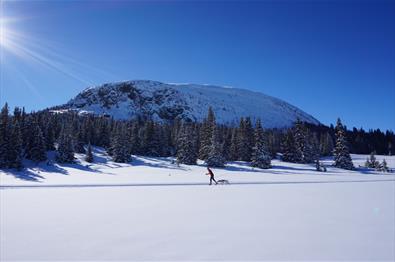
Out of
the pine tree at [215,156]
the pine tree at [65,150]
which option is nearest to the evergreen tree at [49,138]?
the pine tree at [65,150]

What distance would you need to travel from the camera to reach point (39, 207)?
12.2m

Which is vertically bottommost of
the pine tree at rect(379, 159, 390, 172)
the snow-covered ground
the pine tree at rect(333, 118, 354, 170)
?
the snow-covered ground

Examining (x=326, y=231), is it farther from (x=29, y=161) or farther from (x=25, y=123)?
(x=25, y=123)

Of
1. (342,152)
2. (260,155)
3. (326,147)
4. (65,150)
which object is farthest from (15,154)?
(326,147)

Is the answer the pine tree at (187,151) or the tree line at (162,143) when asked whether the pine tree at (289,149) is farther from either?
the pine tree at (187,151)

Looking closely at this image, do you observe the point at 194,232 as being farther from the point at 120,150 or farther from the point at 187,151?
the point at 120,150

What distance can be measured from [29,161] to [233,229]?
54250 mm

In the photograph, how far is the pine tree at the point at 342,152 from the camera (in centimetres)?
6344

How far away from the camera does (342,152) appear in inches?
2539

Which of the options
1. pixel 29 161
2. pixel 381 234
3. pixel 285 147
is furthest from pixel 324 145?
pixel 381 234

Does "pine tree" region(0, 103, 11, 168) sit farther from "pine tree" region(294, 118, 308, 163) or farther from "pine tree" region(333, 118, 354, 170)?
"pine tree" region(333, 118, 354, 170)

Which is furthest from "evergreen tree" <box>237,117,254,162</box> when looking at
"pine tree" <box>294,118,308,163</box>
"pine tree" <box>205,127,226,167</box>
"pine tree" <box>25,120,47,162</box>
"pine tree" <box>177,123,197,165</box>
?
"pine tree" <box>25,120,47,162</box>

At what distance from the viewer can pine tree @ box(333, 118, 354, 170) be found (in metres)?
63.4

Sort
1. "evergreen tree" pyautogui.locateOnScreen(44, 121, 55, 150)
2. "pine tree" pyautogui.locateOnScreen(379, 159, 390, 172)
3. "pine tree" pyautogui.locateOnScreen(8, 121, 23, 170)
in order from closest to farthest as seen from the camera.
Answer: "pine tree" pyautogui.locateOnScreen(8, 121, 23, 170)
"pine tree" pyautogui.locateOnScreen(379, 159, 390, 172)
"evergreen tree" pyautogui.locateOnScreen(44, 121, 55, 150)
